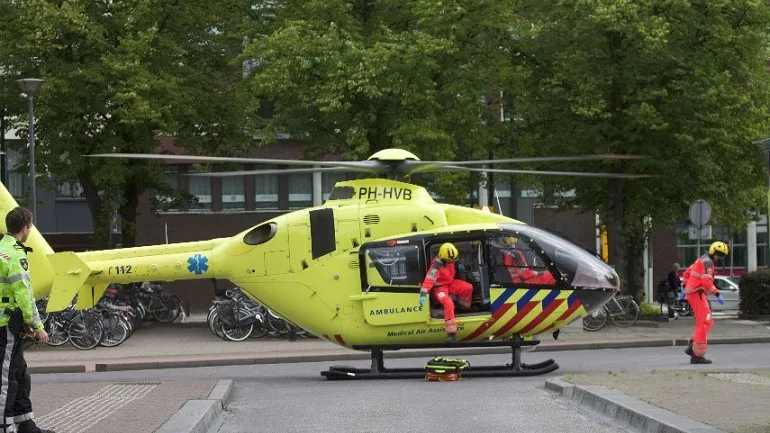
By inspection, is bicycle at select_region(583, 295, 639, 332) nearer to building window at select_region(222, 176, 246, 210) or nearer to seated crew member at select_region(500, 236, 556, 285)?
seated crew member at select_region(500, 236, 556, 285)

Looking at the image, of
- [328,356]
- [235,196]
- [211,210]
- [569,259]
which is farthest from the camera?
[235,196]

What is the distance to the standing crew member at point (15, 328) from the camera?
12.5m

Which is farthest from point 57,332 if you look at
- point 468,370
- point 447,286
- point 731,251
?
point 731,251

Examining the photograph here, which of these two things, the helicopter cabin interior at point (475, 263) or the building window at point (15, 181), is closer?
the helicopter cabin interior at point (475, 263)

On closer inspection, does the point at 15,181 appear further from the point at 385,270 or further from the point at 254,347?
the point at 385,270

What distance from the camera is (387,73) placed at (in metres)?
35.4

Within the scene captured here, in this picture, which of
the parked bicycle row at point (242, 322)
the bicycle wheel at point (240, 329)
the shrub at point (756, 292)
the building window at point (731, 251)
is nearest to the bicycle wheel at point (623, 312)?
the shrub at point (756, 292)

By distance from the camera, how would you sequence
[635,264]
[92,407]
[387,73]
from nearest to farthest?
[92,407], [387,73], [635,264]

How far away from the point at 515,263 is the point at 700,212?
572 inches

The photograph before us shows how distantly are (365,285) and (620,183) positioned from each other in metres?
17.5

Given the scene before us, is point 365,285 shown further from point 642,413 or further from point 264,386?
point 642,413

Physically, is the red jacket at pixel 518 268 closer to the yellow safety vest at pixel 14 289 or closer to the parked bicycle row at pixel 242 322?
the yellow safety vest at pixel 14 289

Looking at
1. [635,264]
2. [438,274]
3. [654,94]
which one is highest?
[654,94]

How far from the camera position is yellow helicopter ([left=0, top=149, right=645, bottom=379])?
69.1 ft
